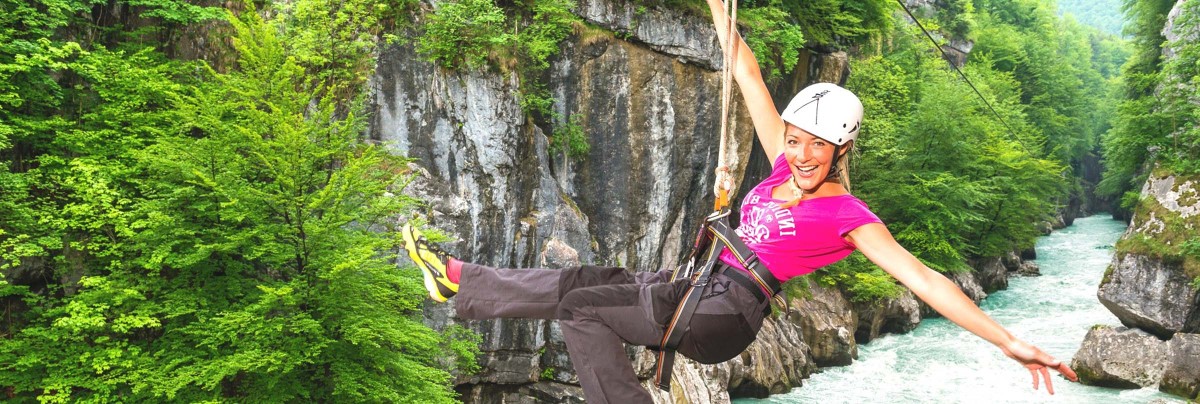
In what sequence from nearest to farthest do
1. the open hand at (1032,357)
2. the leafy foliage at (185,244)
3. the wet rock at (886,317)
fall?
the open hand at (1032,357)
the leafy foliage at (185,244)
the wet rock at (886,317)

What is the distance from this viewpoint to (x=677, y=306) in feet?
9.88

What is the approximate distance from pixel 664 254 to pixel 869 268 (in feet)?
24.6

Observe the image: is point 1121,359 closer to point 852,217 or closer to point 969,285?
point 969,285

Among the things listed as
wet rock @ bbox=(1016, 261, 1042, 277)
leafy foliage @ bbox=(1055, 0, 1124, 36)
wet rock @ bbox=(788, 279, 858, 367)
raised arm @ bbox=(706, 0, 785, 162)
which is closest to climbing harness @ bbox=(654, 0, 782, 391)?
raised arm @ bbox=(706, 0, 785, 162)

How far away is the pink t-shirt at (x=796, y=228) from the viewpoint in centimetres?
280

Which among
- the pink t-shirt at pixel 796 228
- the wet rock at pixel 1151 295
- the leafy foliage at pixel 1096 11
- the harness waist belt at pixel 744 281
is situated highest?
the leafy foliage at pixel 1096 11

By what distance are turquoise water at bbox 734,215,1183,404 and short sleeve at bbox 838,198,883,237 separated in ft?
40.1

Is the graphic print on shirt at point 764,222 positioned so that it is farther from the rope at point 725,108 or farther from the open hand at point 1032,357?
the open hand at point 1032,357

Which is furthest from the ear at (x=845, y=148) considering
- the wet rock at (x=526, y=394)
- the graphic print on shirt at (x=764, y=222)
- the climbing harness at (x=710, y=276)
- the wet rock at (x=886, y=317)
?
the wet rock at (x=886, y=317)

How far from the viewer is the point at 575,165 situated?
12.7m

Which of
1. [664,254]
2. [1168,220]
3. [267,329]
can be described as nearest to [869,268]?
[1168,220]

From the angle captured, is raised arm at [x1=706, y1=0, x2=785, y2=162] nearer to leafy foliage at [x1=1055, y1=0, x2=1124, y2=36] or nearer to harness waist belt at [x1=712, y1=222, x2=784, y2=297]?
harness waist belt at [x1=712, y1=222, x2=784, y2=297]

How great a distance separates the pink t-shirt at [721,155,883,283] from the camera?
9.18 feet

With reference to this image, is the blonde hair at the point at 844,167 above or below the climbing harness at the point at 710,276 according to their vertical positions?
above
